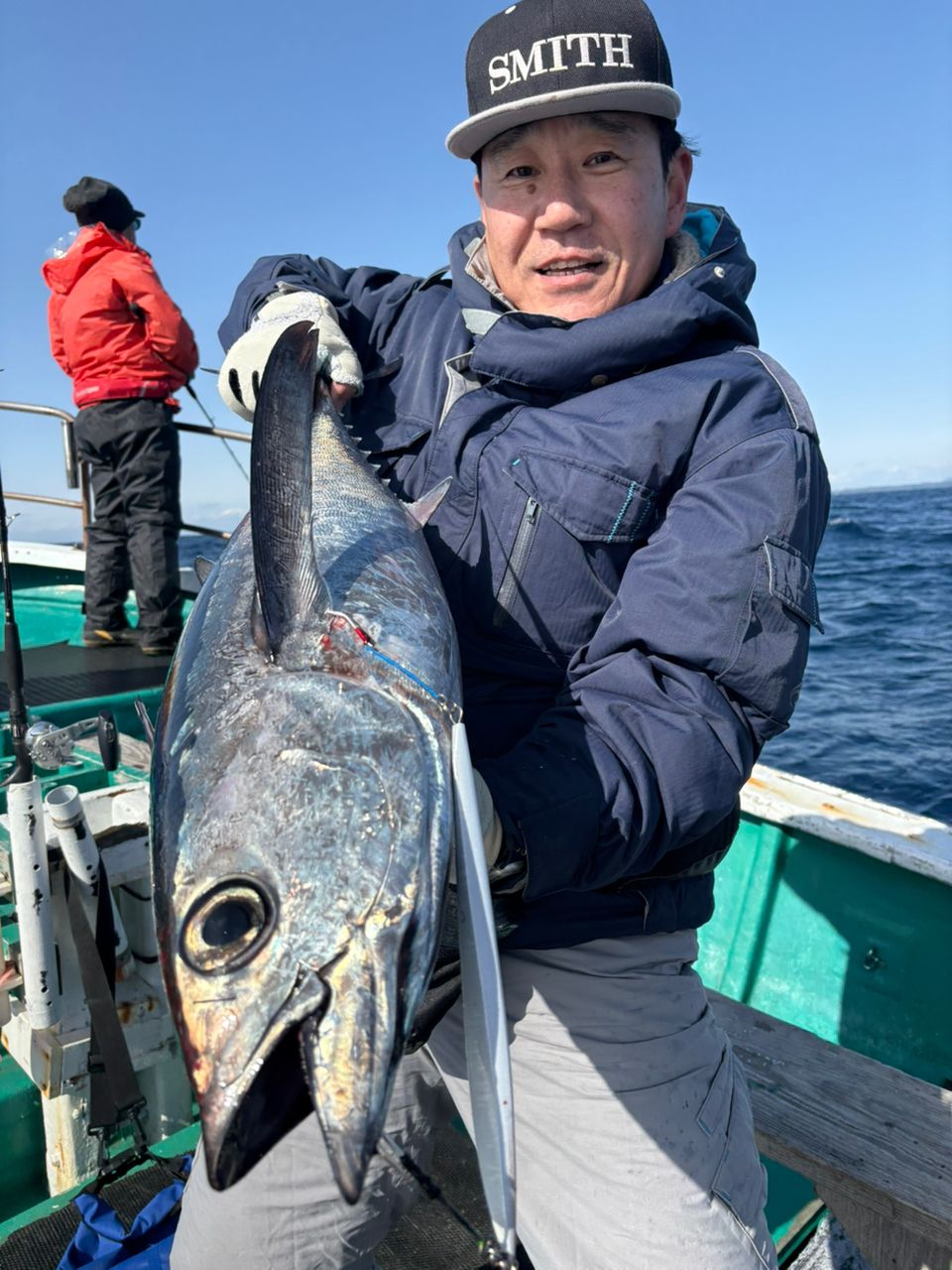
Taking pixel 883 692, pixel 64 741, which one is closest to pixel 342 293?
pixel 64 741

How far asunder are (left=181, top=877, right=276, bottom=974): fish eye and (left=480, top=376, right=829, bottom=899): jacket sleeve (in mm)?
417

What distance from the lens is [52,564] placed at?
753 centimetres

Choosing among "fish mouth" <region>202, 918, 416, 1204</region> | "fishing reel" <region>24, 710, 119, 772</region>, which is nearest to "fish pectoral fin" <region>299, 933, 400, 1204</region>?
"fish mouth" <region>202, 918, 416, 1204</region>

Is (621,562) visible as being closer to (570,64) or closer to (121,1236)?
(570,64)

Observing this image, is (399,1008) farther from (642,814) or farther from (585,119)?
(585,119)

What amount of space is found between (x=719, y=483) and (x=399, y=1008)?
3.43 feet

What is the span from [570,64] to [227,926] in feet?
5.24

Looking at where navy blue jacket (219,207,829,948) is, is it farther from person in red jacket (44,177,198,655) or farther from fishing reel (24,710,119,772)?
person in red jacket (44,177,198,655)

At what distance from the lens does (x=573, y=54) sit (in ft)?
5.44

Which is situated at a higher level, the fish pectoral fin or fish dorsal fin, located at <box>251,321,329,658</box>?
fish dorsal fin, located at <box>251,321,329,658</box>

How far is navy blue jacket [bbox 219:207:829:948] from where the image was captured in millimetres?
1392

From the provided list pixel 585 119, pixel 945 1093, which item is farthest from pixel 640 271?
pixel 945 1093

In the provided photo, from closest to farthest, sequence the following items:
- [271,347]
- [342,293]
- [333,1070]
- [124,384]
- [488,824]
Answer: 1. [333,1070]
2. [488,824]
3. [271,347]
4. [342,293]
5. [124,384]

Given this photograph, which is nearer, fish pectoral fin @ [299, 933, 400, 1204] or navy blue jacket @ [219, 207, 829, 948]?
fish pectoral fin @ [299, 933, 400, 1204]
